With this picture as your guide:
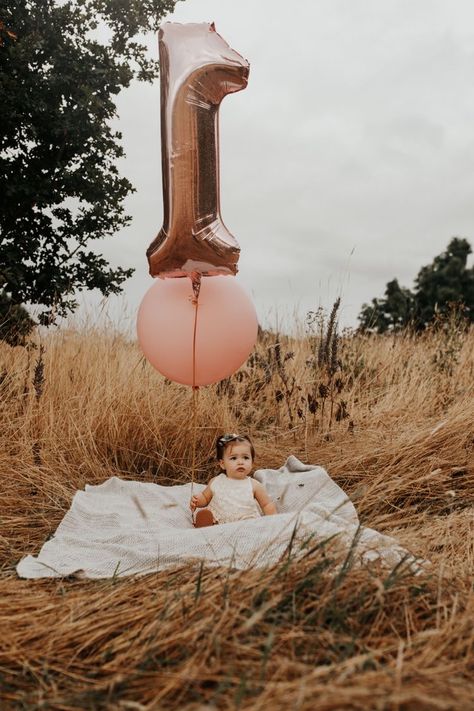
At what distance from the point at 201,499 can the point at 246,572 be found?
1217mm

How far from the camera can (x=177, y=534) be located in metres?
2.49

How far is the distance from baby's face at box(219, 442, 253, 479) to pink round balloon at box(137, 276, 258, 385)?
34 centimetres

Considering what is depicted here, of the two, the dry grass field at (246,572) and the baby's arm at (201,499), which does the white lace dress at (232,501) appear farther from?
the dry grass field at (246,572)

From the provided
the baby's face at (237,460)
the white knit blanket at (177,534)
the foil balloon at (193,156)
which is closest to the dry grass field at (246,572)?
the white knit blanket at (177,534)

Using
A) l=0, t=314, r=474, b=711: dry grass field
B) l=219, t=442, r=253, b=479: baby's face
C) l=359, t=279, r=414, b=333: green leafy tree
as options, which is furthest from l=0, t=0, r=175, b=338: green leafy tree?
l=359, t=279, r=414, b=333: green leafy tree

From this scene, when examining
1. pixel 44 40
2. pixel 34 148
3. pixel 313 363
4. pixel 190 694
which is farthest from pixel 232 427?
pixel 44 40

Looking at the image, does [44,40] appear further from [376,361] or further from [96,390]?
[376,361]

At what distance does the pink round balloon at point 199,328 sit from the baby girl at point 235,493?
362 mm

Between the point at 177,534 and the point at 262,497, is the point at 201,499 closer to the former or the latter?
the point at 262,497

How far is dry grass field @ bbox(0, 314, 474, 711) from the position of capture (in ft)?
4.30

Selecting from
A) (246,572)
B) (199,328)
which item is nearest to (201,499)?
(199,328)

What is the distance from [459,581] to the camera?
1877mm

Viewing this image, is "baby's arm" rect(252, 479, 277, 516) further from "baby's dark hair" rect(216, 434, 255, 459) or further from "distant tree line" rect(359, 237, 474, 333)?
"distant tree line" rect(359, 237, 474, 333)

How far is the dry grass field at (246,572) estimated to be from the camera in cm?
131
